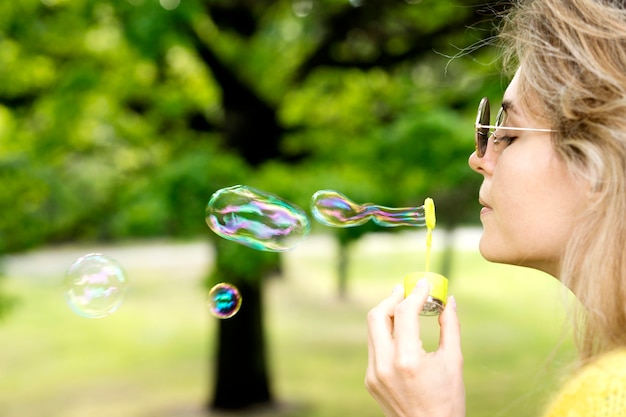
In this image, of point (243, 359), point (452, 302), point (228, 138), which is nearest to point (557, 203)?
point (452, 302)

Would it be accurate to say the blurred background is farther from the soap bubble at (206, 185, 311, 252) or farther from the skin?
the soap bubble at (206, 185, 311, 252)

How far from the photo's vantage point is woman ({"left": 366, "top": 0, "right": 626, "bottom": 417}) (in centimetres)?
127

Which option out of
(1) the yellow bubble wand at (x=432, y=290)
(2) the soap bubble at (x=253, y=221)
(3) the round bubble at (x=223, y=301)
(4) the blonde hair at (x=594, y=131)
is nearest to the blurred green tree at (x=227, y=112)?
(3) the round bubble at (x=223, y=301)

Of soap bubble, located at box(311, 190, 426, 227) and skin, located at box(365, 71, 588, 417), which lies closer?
skin, located at box(365, 71, 588, 417)

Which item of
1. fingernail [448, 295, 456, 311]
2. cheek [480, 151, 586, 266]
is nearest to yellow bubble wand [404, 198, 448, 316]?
fingernail [448, 295, 456, 311]

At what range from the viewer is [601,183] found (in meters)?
1.28

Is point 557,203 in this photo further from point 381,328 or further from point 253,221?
point 253,221

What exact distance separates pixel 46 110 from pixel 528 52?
6.53 metres

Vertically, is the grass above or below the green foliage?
below

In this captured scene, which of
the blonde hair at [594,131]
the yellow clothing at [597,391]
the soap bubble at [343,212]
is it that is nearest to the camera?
the yellow clothing at [597,391]

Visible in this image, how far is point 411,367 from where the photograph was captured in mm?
1344

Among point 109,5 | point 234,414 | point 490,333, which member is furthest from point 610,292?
point 490,333

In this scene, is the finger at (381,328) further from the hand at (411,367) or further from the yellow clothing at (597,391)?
the yellow clothing at (597,391)

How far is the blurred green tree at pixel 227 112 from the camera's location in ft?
19.2
